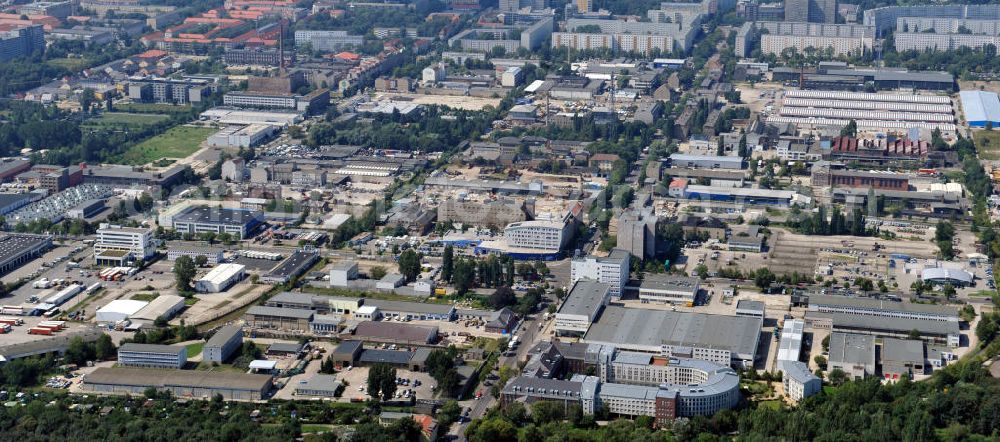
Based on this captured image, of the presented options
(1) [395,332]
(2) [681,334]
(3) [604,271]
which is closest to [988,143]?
(3) [604,271]

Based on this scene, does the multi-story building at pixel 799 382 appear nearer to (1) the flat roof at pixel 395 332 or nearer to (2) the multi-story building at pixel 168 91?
(1) the flat roof at pixel 395 332

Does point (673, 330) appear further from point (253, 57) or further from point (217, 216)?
point (253, 57)

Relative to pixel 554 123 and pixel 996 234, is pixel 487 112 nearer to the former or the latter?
pixel 554 123

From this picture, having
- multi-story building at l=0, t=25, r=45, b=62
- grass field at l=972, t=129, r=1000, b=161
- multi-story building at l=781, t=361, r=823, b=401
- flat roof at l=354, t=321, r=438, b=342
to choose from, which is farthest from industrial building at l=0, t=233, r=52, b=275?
grass field at l=972, t=129, r=1000, b=161

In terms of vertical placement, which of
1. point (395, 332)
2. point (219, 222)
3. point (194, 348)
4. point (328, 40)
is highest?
point (328, 40)

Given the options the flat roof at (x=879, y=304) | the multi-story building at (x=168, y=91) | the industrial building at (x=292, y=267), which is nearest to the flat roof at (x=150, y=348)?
the industrial building at (x=292, y=267)

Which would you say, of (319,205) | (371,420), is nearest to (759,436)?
(371,420)

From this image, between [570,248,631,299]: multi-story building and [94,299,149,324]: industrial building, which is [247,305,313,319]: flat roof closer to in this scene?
[94,299,149,324]: industrial building

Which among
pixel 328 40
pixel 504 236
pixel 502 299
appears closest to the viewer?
pixel 502 299
